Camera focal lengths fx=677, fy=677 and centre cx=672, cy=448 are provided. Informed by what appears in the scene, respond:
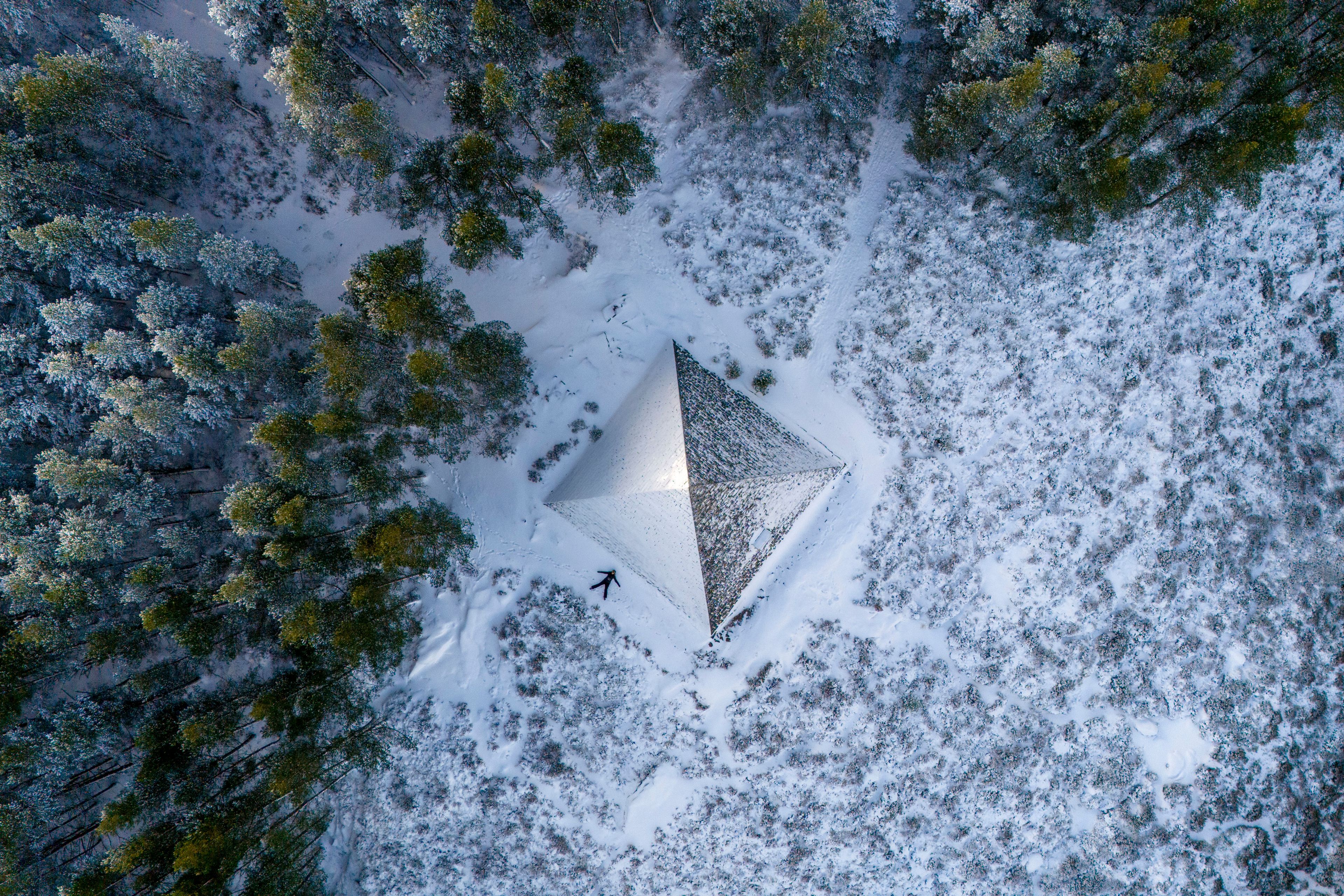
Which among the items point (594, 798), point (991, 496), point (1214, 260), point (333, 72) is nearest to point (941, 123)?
point (1214, 260)

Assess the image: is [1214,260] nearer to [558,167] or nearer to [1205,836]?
[1205,836]

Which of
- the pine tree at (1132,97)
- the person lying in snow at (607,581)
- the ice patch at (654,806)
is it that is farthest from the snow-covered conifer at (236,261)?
the pine tree at (1132,97)

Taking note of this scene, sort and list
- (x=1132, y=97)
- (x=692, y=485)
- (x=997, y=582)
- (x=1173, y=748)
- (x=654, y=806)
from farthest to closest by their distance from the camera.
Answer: (x=997, y=582) < (x=654, y=806) < (x=1173, y=748) < (x=1132, y=97) < (x=692, y=485)

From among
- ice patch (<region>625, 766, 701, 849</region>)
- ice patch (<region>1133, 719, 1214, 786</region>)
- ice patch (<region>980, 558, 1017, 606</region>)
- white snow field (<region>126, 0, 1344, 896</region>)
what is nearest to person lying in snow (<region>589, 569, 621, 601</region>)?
white snow field (<region>126, 0, 1344, 896</region>)

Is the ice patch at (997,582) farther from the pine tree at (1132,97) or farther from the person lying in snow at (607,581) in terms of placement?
the person lying in snow at (607,581)

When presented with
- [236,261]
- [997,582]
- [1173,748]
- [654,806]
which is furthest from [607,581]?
[1173,748]

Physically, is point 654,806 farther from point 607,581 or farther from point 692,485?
point 692,485

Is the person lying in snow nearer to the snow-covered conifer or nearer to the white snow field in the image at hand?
the white snow field
